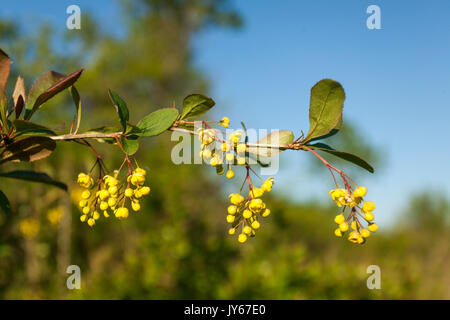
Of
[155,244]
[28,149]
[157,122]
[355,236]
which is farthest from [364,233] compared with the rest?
[155,244]

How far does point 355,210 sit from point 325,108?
22 cm

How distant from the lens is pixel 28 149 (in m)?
0.75

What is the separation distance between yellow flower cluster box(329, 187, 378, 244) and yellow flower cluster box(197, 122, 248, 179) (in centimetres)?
21

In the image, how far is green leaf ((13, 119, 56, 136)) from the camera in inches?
25.0

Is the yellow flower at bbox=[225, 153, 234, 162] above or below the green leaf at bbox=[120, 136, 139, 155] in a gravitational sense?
below

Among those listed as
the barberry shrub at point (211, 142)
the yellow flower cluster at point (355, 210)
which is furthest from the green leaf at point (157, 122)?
the yellow flower cluster at point (355, 210)

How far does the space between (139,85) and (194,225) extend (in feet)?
21.3

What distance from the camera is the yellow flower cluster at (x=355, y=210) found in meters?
0.67

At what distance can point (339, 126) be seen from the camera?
701mm

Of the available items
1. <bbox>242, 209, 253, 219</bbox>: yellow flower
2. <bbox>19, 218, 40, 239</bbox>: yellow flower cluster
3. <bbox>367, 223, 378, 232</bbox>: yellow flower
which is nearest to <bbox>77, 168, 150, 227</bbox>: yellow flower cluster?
<bbox>242, 209, 253, 219</bbox>: yellow flower

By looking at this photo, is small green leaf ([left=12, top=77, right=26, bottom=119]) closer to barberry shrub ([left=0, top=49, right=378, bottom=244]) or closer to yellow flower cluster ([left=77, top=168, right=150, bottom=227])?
barberry shrub ([left=0, top=49, right=378, bottom=244])

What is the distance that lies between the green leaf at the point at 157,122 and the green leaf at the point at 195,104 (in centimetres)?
4

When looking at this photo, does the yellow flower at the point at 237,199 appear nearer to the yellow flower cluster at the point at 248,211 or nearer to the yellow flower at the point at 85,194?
the yellow flower cluster at the point at 248,211
